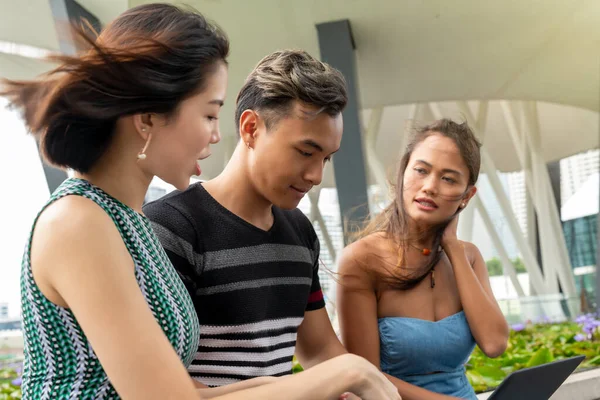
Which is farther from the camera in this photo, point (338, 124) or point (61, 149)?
point (338, 124)

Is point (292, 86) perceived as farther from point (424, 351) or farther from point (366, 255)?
point (424, 351)

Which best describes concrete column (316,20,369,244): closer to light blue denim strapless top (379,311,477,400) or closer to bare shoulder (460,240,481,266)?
bare shoulder (460,240,481,266)

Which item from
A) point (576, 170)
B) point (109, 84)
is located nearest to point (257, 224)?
point (109, 84)

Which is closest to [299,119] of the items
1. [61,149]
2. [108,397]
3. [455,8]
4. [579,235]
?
[61,149]

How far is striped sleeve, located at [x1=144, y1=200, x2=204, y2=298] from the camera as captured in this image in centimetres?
140

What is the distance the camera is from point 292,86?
59.2 inches

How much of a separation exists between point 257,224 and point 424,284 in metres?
0.70

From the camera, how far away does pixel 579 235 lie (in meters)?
9.01

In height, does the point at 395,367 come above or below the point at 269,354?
below

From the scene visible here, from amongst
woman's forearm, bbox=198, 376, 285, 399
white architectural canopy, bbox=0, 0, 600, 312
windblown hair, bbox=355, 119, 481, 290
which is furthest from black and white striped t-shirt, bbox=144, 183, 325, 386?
white architectural canopy, bbox=0, 0, 600, 312

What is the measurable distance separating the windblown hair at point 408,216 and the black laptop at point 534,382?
0.53 metres

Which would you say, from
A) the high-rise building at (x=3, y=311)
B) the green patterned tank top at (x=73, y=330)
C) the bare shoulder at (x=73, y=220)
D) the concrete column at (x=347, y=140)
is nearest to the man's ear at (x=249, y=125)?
the green patterned tank top at (x=73, y=330)

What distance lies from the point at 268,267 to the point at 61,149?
62cm

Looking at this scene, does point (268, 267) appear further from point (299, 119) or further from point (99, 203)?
point (99, 203)
